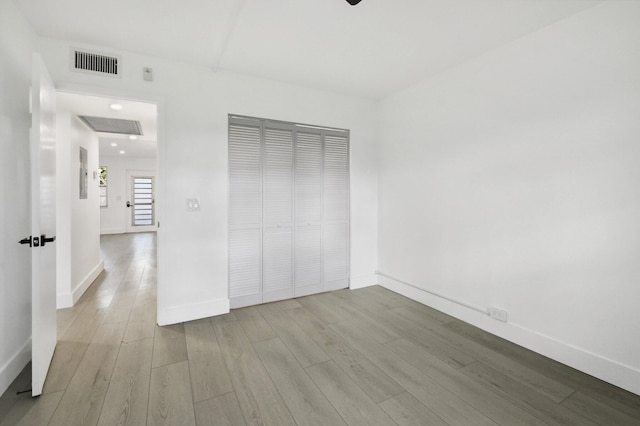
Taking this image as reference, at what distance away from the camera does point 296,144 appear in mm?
3576

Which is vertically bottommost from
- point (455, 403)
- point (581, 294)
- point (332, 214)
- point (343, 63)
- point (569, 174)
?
point (455, 403)

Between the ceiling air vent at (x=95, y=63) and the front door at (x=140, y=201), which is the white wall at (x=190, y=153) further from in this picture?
the front door at (x=140, y=201)

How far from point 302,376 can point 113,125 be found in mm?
5317

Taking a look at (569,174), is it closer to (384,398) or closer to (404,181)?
(404,181)

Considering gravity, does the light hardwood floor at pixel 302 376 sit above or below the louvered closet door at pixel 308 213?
below

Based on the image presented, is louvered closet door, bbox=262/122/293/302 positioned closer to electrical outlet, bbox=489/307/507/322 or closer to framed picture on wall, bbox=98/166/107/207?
electrical outlet, bbox=489/307/507/322

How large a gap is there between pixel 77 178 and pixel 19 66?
6.54 ft

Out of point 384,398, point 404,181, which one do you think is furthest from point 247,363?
point 404,181

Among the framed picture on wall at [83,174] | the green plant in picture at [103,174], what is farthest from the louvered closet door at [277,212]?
the green plant in picture at [103,174]

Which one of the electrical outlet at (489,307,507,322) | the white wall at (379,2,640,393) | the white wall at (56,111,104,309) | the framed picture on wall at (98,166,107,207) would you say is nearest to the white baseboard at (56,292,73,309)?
the white wall at (56,111,104,309)

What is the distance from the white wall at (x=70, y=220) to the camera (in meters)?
3.35

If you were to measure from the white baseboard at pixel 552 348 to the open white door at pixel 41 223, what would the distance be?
11.2ft

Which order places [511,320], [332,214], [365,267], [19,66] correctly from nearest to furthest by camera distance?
[19,66] → [511,320] → [332,214] → [365,267]

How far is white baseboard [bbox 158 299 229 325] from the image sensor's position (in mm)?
2895
